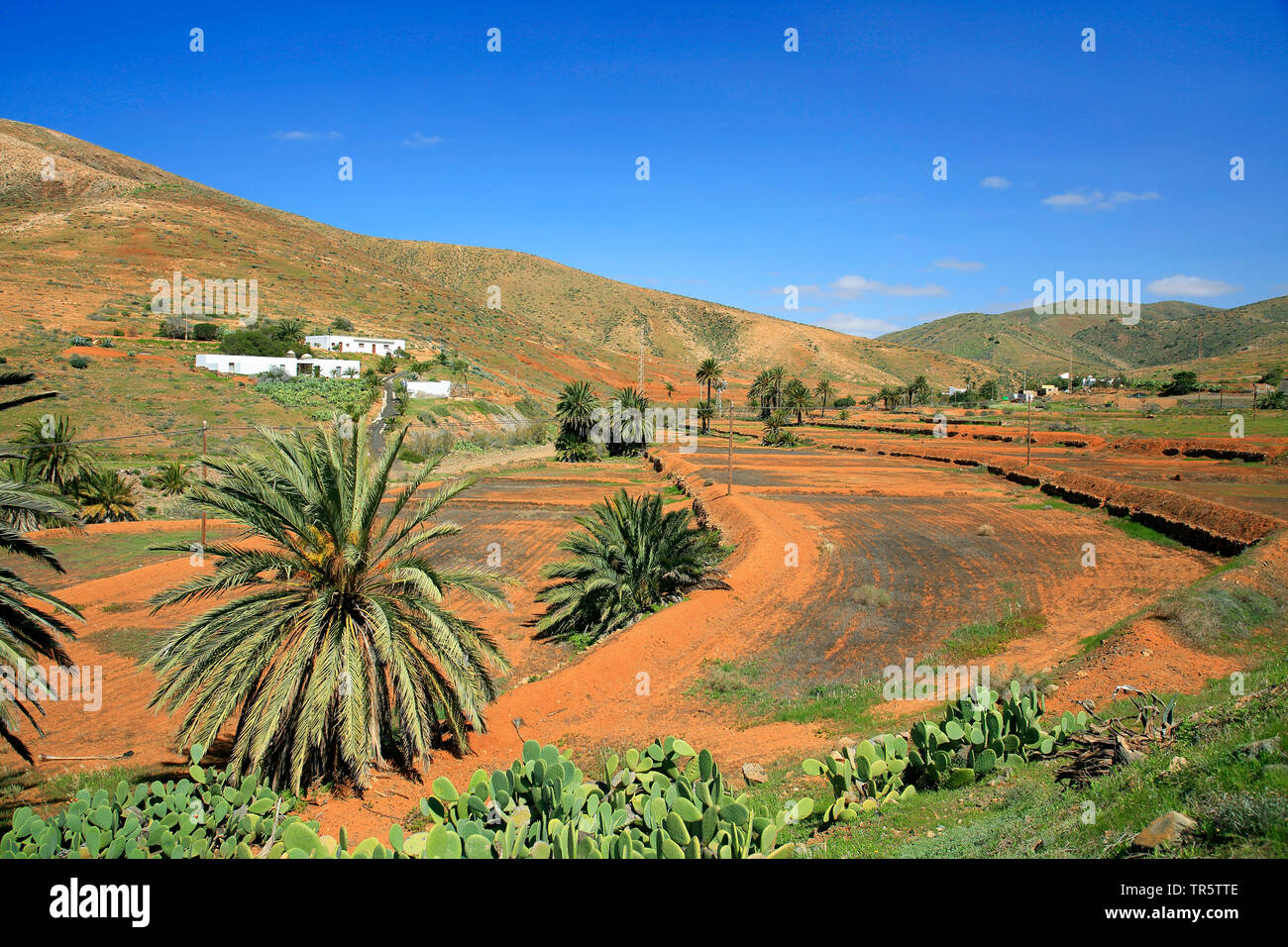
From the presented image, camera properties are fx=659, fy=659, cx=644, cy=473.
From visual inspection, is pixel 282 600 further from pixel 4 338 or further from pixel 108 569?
pixel 4 338

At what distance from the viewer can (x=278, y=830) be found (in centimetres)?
572

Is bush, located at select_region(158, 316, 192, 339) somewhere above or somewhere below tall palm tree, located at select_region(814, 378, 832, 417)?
above

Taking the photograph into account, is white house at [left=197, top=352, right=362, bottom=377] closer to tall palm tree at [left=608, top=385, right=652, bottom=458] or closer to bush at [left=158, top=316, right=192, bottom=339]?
bush at [left=158, top=316, right=192, bottom=339]

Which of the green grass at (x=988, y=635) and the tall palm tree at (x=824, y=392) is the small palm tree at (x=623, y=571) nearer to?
the green grass at (x=988, y=635)

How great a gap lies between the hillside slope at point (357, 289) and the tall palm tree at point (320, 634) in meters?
59.0

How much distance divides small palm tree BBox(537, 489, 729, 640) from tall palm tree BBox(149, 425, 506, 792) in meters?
6.05

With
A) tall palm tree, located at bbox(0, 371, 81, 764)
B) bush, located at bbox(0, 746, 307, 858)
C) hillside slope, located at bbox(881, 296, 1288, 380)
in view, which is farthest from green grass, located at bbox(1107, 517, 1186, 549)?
hillside slope, located at bbox(881, 296, 1288, 380)

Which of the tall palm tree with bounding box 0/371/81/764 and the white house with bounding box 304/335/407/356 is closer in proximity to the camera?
the tall palm tree with bounding box 0/371/81/764

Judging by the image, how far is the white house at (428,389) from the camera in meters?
56.2

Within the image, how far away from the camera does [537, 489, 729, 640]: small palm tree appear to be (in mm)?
15438

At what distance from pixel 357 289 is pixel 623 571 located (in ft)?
288
